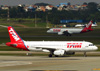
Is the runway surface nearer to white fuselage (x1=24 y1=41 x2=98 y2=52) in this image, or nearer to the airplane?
the airplane

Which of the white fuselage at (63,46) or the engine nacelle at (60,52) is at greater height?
the white fuselage at (63,46)

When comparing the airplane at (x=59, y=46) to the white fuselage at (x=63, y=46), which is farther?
the white fuselage at (x=63, y=46)

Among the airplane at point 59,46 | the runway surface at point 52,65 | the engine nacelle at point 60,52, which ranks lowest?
the runway surface at point 52,65

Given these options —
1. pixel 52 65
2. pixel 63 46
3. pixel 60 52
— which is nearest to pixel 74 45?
pixel 63 46

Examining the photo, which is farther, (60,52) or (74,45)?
(74,45)

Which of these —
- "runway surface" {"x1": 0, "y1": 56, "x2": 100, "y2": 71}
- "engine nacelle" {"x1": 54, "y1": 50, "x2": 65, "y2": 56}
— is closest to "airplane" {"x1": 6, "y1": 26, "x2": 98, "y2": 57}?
"engine nacelle" {"x1": 54, "y1": 50, "x2": 65, "y2": 56}

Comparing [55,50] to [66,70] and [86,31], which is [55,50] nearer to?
[66,70]

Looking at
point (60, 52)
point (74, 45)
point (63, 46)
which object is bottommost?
point (60, 52)

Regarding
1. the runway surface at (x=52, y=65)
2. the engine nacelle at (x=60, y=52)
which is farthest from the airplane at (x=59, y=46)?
the runway surface at (x=52, y=65)

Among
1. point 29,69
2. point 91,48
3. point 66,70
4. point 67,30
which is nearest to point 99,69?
point 66,70

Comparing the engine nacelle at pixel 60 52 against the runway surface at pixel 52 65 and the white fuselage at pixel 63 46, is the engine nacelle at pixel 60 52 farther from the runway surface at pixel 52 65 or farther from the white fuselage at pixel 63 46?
the runway surface at pixel 52 65

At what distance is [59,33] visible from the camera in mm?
162500

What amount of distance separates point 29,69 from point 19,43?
995 inches

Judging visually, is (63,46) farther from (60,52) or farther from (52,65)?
(52,65)
